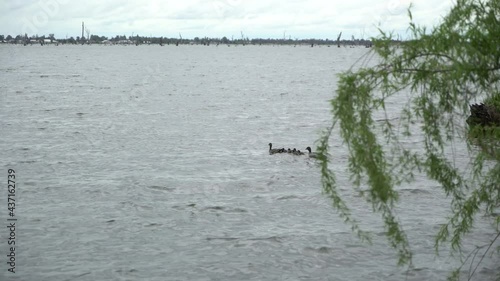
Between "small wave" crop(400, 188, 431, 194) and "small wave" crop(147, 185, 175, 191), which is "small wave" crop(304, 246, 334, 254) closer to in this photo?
"small wave" crop(400, 188, 431, 194)

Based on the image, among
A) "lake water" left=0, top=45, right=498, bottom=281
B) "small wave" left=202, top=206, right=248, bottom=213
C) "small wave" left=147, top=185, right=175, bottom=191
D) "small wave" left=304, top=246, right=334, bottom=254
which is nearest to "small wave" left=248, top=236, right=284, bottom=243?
"lake water" left=0, top=45, right=498, bottom=281

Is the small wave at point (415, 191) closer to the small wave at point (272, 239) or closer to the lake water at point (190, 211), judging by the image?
the lake water at point (190, 211)

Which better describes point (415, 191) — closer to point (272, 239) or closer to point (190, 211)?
point (272, 239)

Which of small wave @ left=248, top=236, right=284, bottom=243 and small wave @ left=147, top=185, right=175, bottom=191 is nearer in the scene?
small wave @ left=248, top=236, right=284, bottom=243

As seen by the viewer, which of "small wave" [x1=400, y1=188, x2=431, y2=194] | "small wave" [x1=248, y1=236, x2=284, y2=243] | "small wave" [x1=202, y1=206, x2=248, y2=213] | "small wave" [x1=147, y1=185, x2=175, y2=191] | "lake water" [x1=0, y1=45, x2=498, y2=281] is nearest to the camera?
"lake water" [x1=0, y1=45, x2=498, y2=281]

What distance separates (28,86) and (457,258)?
64.4m

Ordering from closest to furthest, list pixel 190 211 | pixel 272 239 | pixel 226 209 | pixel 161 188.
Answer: pixel 272 239
pixel 190 211
pixel 226 209
pixel 161 188

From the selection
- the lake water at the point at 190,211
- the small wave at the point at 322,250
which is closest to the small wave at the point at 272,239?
the lake water at the point at 190,211

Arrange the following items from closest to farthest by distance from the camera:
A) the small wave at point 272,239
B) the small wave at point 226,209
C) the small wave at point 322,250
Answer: the small wave at point 322,250 < the small wave at point 272,239 < the small wave at point 226,209

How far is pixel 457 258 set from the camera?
1512cm

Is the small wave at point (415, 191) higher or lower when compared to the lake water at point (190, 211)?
higher

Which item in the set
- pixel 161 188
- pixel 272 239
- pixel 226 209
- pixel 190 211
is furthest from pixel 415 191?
pixel 161 188

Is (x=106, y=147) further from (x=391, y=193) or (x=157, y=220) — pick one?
(x=391, y=193)

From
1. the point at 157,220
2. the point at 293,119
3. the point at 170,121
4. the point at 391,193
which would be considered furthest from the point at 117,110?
the point at 391,193
